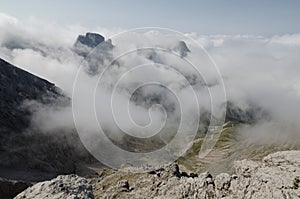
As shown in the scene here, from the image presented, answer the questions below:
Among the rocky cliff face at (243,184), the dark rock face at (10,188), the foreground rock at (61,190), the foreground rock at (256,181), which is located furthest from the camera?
the dark rock face at (10,188)

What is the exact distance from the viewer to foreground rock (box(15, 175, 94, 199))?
55.7m

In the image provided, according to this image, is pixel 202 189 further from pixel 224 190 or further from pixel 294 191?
pixel 294 191

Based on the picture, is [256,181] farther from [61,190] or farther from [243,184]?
[61,190]

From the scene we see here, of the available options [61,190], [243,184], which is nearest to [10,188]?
[61,190]

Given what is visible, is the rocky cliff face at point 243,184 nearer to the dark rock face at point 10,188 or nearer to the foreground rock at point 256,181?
the foreground rock at point 256,181

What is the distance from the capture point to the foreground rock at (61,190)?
55656 millimetres

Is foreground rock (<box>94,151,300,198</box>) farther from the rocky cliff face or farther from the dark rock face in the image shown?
the dark rock face

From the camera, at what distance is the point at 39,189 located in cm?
5744

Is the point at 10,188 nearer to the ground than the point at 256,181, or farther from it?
farther from it

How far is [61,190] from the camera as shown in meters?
57.5

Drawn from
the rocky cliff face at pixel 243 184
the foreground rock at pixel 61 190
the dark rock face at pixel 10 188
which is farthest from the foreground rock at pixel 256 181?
the dark rock face at pixel 10 188

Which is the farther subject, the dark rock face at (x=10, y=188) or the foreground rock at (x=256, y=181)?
the dark rock face at (x=10, y=188)

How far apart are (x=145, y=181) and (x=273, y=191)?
304ft

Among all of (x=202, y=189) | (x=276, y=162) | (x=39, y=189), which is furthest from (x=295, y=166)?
(x=39, y=189)
